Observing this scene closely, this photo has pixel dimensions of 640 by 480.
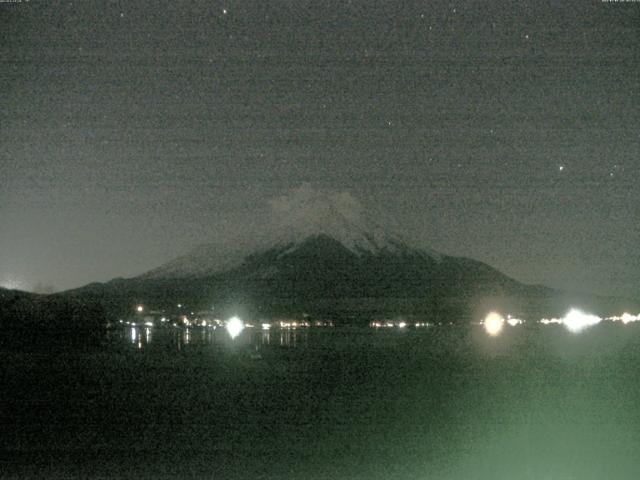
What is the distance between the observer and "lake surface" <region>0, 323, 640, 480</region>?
12516 mm

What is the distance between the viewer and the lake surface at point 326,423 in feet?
41.1

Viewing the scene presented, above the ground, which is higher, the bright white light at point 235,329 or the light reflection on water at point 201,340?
the bright white light at point 235,329

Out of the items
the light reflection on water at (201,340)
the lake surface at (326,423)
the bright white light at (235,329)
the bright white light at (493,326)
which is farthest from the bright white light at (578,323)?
the lake surface at (326,423)

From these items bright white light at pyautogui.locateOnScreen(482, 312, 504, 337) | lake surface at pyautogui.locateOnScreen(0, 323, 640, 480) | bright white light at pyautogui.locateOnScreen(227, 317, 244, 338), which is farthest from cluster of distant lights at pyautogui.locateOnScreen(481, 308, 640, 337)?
lake surface at pyautogui.locateOnScreen(0, 323, 640, 480)

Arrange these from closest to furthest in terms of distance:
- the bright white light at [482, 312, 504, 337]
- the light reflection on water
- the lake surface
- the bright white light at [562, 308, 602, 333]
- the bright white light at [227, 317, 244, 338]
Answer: the lake surface
the light reflection on water
the bright white light at [227, 317, 244, 338]
the bright white light at [482, 312, 504, 337]
the bright white light at [562, 308, 602, 333]

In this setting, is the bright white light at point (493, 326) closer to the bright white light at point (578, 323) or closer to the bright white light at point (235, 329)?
the bright white light at point (578, 323)

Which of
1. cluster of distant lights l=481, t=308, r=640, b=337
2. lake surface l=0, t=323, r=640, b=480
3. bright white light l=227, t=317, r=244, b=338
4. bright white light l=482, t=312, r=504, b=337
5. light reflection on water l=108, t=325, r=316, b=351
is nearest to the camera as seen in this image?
lake surface l=0, t=323, r=640, b=480

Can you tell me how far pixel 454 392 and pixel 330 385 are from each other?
4.13 m

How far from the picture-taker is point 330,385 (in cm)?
2480

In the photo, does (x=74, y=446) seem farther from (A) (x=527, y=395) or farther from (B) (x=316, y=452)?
(A) (x=527, y=395)

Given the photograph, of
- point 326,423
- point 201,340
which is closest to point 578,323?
point 201,340

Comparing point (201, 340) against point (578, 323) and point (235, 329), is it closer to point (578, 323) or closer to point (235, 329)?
point (235, 329)

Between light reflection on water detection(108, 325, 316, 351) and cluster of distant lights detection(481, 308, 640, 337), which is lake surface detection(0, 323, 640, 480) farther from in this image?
cluster of distant lights detection(481, 308, 640, 337)

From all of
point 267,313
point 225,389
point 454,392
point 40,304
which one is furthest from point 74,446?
point 267,313
